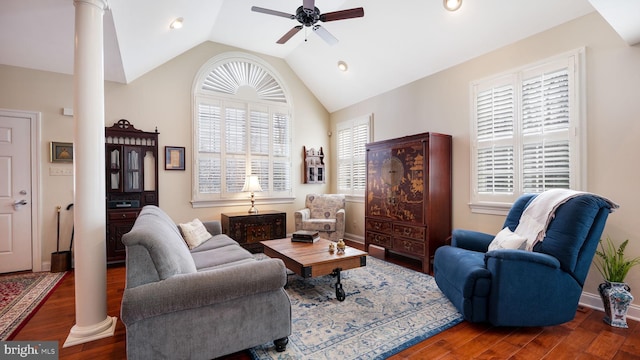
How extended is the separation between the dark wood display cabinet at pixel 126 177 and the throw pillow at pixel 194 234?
53.2 inches

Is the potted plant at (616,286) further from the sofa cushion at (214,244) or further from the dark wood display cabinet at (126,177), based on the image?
the dark wood display cabinet at (126,177)

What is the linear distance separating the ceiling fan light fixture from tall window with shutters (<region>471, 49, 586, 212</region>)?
98cm

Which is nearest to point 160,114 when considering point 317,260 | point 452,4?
point 317,260

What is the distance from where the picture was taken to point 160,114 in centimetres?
462

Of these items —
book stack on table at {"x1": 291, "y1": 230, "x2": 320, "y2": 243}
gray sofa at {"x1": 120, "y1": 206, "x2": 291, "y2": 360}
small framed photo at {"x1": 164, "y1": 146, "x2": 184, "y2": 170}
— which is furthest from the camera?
small framed photo at {"x1": 164, "y1": 146, "x2": 184, "y2": 170}

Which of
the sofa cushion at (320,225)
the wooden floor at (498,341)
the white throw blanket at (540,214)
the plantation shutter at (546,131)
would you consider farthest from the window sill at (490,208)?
the sofa cushion at (320,225)

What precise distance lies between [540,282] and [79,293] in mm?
3628

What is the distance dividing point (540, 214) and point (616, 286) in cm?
80

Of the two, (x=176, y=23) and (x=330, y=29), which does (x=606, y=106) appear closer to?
(x=330, y=29)

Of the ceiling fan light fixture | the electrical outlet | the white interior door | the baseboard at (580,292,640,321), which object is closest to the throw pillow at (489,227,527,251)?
the baseboard at (580,292,640,321)

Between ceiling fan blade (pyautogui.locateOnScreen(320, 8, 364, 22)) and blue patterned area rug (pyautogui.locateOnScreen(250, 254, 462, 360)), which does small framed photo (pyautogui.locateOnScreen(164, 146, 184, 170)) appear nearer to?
blue patterned area rug (pyautogui.locateOnScreen(250, 254, 462, 360))

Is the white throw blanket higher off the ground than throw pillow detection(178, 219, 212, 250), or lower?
higher

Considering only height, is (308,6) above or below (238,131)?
above

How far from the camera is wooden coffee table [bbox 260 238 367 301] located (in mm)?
2764
